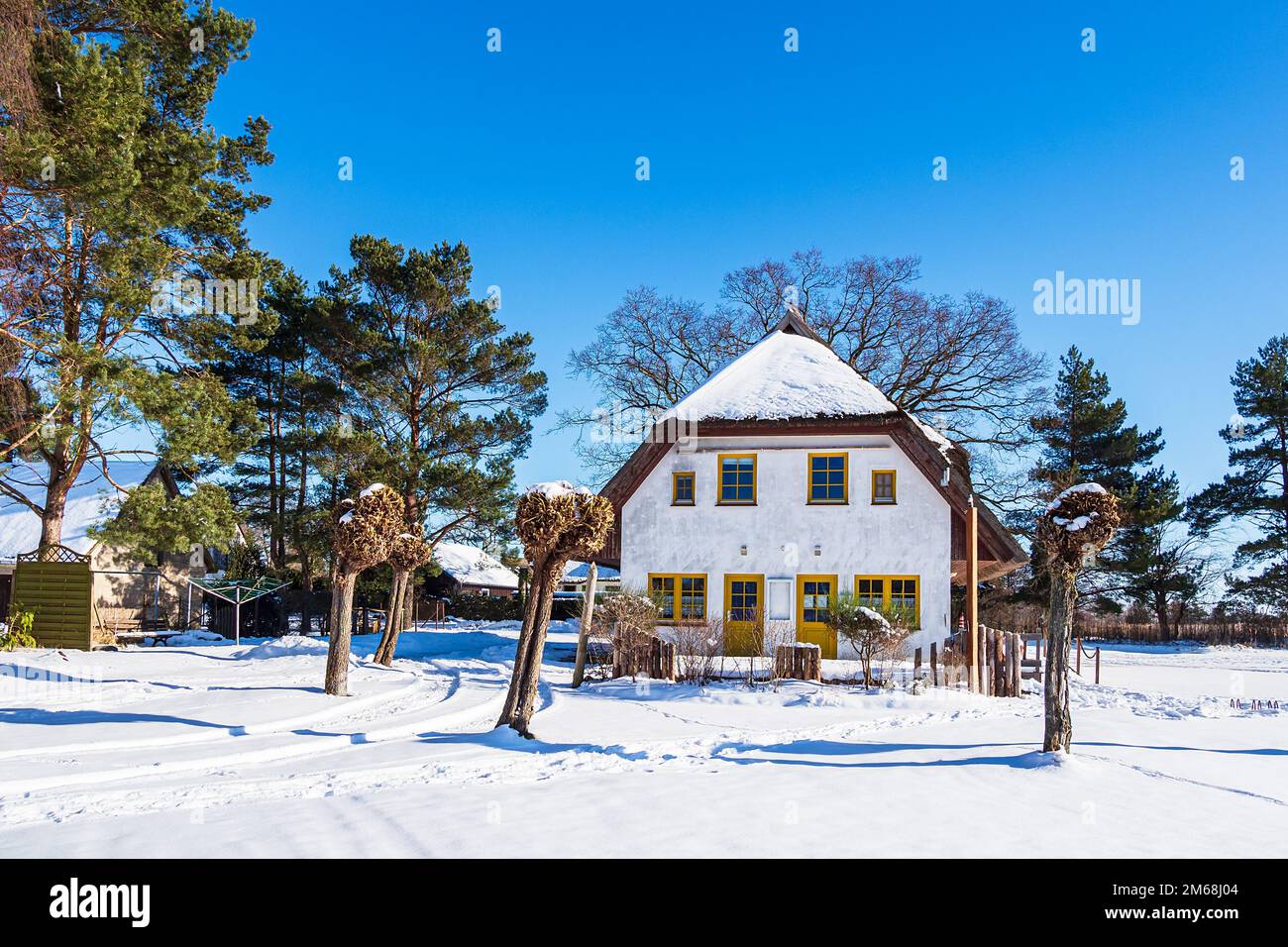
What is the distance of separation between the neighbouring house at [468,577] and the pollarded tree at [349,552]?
3695 centimetres

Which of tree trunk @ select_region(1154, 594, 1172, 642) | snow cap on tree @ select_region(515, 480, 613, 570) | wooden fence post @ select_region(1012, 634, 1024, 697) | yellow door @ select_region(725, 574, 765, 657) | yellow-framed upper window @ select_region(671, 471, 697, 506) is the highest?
yellow-framed upper window @ select_region(671, 471, 697, 506)

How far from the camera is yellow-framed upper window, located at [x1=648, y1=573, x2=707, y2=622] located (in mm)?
20422

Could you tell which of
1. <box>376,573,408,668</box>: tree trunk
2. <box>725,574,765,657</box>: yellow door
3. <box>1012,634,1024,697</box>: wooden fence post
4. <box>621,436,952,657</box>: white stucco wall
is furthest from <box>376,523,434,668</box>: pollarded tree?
<box>1012,634,1024,697</box>: wooden fence post

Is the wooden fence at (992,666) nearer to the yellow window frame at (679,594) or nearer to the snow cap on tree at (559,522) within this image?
the yellow window frame at (679,594)

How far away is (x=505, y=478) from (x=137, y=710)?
18.4 metres

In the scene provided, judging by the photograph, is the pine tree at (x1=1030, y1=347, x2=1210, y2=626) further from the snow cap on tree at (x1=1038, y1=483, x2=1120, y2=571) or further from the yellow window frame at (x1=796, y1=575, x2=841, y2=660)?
the snow cap on tree at (x1=1038, y1=483, x2=1120, y2=571)

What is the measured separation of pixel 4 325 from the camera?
15508 millimetres

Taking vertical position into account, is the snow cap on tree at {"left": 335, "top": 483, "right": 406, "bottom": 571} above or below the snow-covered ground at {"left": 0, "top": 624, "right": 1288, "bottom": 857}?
above

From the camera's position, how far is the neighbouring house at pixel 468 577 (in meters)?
52.0

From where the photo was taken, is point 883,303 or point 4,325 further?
point 883,303
